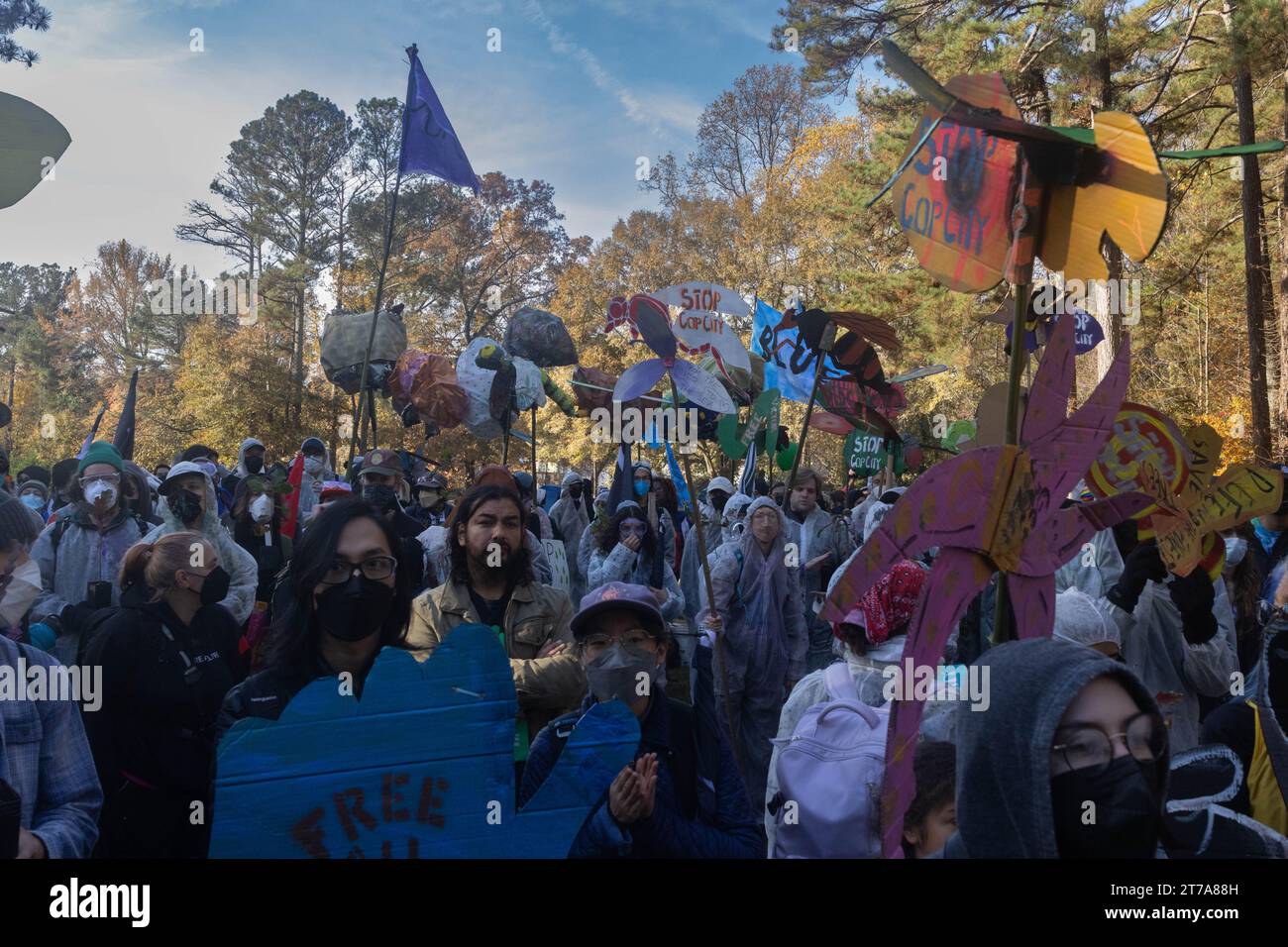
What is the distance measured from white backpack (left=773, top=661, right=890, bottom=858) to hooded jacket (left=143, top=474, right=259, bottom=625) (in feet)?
9.81

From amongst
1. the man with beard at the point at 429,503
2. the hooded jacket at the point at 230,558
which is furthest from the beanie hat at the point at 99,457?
the man with beard at the point at 429,503

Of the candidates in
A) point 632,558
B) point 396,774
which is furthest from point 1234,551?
point 396,774

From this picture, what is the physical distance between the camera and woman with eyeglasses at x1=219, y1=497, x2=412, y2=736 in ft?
6.98

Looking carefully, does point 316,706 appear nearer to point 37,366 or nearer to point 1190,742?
point 1190,742

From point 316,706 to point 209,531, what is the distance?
3.57 m

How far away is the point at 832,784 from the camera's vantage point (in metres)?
2.23

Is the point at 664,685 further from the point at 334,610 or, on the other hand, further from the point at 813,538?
the point at 813,538

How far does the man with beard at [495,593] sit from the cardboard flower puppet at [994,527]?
1081mm

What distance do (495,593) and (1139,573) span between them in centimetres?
249

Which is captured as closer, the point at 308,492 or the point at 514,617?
the point at 514,617

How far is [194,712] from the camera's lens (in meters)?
2.93

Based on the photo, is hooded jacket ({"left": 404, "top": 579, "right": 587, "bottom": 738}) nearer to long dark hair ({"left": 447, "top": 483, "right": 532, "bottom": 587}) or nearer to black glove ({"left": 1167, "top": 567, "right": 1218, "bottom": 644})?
long dark hair ({"left": 447, "top": 483, "right": 532, "bottom": 587})

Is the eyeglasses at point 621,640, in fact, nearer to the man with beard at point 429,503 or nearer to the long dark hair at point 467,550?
the long dark hair at point 467,550
